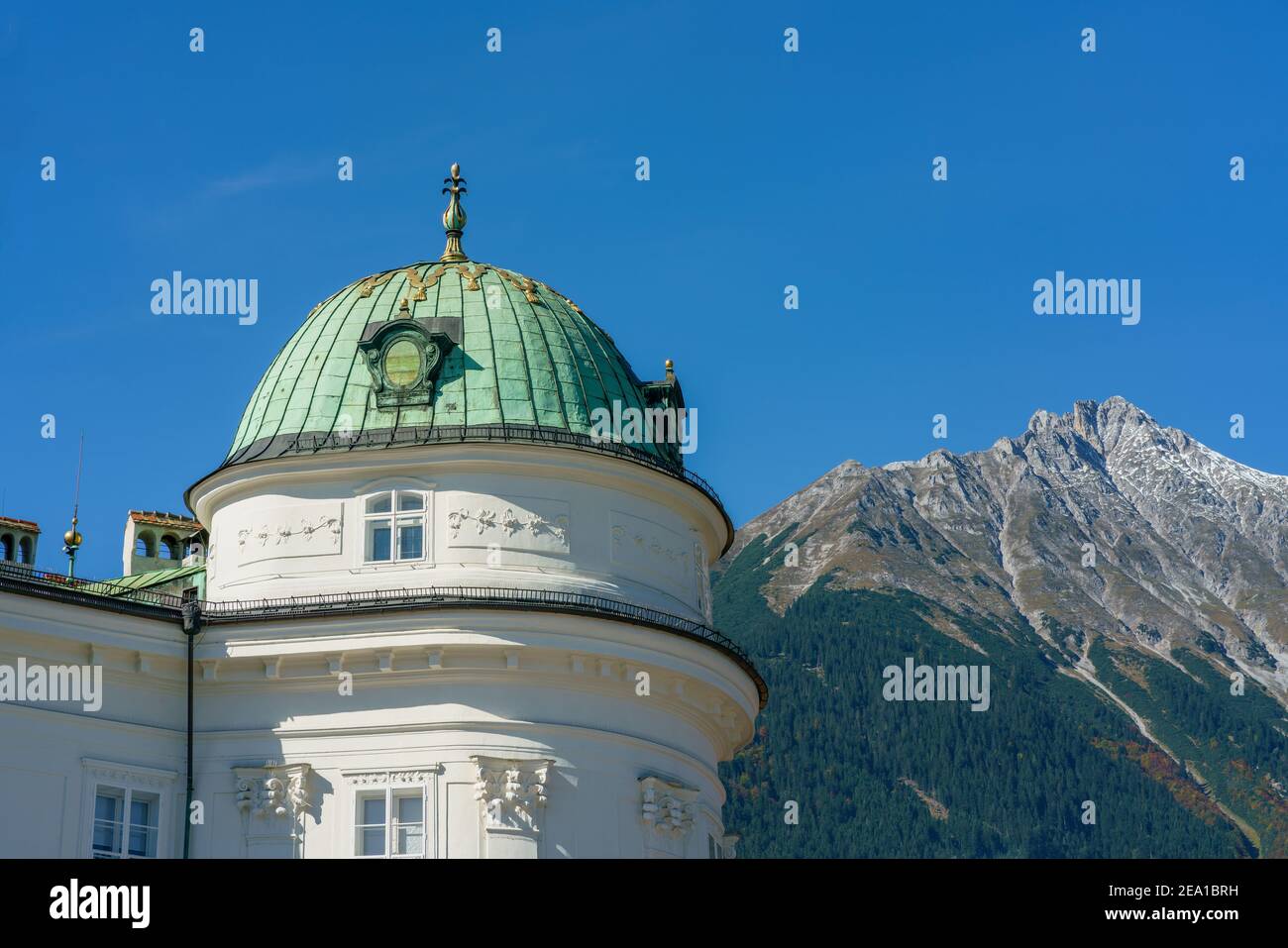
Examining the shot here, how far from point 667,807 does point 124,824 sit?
1289 centimetres

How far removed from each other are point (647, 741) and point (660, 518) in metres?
6.36

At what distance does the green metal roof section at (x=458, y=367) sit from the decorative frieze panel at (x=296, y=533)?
5.60 ft

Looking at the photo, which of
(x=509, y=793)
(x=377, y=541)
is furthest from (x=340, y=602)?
(x=509, y=793)

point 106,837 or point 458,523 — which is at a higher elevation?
point 458,523

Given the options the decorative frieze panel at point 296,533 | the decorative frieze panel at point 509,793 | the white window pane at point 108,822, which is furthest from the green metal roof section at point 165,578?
the decorative frieze panel at point 509,793

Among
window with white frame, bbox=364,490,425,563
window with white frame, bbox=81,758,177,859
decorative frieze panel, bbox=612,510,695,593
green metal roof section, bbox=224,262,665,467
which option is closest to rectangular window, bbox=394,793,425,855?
window with white frame, bbox=81,758,177,859

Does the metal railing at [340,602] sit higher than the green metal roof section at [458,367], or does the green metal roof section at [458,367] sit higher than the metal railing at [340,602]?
the green metal roof section at [458,367]

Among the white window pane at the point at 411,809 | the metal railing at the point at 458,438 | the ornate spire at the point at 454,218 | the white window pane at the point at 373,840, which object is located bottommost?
the white window pane at the point at 373,840

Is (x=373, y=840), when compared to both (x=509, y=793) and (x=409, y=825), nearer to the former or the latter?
(x=409, y=825)

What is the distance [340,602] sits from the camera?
5028 centimetres

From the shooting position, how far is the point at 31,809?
4653cm

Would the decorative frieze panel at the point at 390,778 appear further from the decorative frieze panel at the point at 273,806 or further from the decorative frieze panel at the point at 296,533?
the decorative frieze panel at the point at 296,533

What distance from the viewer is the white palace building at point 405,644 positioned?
48.3 metres
